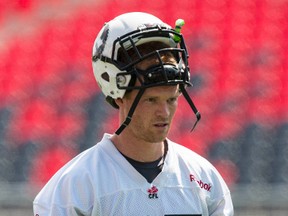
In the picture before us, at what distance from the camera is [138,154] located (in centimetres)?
296

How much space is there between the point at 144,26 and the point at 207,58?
12.0 ft

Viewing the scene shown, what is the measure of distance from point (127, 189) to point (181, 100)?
3361 millimetres

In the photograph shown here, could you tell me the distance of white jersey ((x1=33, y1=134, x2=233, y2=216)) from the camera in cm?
280

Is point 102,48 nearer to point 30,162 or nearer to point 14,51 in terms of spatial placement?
point 30,162

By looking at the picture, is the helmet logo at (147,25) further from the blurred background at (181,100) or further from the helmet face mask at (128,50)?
the blurred background at (181,100)

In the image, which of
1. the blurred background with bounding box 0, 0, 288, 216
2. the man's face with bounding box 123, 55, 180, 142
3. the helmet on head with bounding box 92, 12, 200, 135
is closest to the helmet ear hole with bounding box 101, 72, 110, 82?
the helmet on head with bounding box 92, 12, 200, 135

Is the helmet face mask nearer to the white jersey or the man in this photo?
the man

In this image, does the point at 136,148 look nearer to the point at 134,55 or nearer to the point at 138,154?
the point at 138,154

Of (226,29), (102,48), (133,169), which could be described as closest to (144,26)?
(102,48)

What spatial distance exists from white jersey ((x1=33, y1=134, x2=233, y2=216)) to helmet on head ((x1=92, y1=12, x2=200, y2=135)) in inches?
8.8

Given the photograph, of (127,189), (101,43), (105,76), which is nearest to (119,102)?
(105,76)

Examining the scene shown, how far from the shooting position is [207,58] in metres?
6.56

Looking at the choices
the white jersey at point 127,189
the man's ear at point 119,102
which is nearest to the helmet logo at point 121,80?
the man's ear at point 119,102

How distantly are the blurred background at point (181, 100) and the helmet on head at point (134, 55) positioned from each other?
208 centimetres
